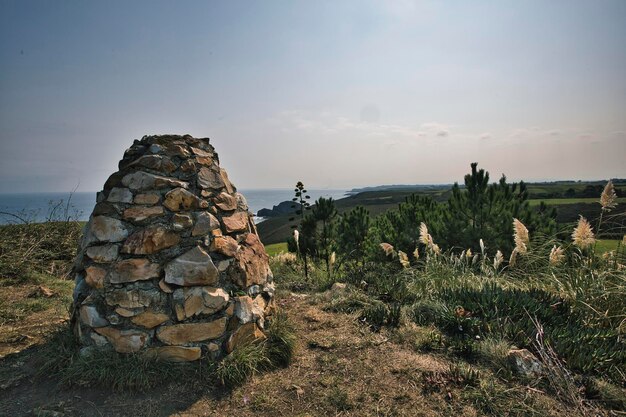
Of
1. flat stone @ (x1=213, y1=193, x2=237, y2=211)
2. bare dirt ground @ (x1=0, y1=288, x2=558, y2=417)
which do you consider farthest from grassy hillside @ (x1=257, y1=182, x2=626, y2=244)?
flat stone @ (x1=213, y1=193, x2=237, y2=211)

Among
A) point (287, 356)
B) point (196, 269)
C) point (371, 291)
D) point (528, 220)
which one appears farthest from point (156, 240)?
point (528, 220)

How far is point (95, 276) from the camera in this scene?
345cm

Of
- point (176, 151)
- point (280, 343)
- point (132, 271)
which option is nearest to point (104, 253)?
point (132, 271)

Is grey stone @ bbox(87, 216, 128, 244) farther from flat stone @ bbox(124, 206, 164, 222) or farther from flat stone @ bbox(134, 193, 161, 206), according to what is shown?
flat stone @ bbox(134, 193, 161, 206)

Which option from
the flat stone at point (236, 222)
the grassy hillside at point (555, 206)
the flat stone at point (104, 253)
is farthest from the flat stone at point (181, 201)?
the grassy hillside at point (555, 206)

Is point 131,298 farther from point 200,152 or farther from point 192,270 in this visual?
point 200,152

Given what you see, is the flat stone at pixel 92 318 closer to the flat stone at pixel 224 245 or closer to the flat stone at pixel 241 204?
the flat stone at pixel 224 245

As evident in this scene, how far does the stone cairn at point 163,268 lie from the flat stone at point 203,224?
0.01 metres

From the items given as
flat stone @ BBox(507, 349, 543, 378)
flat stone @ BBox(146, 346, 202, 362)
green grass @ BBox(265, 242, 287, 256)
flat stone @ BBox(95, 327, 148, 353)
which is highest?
flat stone @ BBox(95, 327, 148, 353)

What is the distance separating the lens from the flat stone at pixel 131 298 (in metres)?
3.34

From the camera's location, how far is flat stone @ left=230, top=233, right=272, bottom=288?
3.84 metres

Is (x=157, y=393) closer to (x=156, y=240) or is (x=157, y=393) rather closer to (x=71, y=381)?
(x=71, y=381)

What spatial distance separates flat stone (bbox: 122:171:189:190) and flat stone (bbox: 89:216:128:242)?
0.43 metres

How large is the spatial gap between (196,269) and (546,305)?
4741 millimetres
